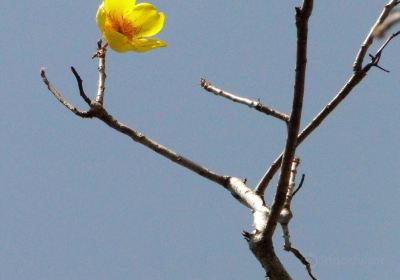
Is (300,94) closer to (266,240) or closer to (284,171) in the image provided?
(284,171)

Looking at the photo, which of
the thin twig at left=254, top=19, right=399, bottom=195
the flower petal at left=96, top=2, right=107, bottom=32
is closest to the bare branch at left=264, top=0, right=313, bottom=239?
the thin twig at left=254, top=19, right=399, bottom=195

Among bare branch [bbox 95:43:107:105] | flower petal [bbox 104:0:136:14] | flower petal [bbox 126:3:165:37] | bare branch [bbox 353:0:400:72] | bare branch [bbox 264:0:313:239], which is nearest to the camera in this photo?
bare branch [bbox 264:0:313:239]

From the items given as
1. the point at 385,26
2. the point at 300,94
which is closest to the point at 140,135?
the point at 300,94

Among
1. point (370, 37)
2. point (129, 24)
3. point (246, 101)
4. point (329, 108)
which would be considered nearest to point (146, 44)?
point (129, 24)

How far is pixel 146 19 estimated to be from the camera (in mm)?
3318

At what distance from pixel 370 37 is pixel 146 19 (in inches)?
59.8

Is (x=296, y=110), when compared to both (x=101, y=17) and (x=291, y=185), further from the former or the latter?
(x=101, y=17)

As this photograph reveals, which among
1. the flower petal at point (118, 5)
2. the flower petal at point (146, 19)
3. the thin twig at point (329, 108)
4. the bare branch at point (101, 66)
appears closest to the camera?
the thin twig at point (329, 108)

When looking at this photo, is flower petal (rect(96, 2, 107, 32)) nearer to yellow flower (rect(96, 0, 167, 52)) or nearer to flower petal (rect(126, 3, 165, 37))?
yellow flower (rect(96, 0, 167, 52))

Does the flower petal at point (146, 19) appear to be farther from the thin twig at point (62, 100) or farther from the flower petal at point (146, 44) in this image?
the thin twig at point (62, 100)

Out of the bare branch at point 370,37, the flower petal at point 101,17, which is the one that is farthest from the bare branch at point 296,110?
the flower petal at point 101,17

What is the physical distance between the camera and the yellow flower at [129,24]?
2.90 m

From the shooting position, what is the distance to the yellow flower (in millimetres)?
2904

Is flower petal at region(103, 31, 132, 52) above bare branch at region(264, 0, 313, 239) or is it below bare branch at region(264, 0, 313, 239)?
above
